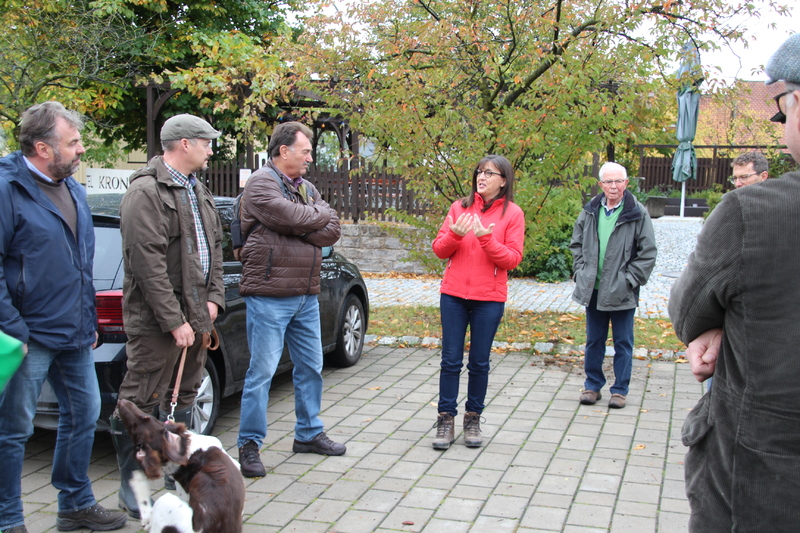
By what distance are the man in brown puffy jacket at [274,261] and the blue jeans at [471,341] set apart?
A: 0.99 meters

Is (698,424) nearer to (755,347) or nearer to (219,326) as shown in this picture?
(755,347)

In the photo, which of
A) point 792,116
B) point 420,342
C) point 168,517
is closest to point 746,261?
point 792,116

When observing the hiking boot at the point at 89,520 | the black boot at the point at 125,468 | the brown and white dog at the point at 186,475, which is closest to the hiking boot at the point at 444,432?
the brown and white dog at the point at 186,475

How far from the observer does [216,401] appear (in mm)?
5031

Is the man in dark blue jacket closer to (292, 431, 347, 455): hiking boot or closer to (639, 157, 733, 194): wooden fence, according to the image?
(292, 431, 347, 455): hiking boot

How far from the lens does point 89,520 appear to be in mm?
3586

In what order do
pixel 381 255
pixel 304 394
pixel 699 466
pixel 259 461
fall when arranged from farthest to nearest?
pixel 381 255 < pixel 304 394 < pixel 259 461 < pixel 699 466

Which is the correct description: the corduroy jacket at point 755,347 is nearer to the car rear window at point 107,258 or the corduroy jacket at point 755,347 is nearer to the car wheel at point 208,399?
the car rear window at point 107,258

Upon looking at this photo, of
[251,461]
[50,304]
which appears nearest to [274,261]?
[251,461]

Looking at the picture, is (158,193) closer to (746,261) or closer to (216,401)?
(216,401)

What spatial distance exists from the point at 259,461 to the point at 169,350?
1.05 meters

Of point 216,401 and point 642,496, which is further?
point 216,401

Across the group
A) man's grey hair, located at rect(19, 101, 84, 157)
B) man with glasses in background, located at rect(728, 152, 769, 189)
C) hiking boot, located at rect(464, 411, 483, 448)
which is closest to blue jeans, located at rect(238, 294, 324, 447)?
hiking boot, located at rect(464, 411, 483, 448)

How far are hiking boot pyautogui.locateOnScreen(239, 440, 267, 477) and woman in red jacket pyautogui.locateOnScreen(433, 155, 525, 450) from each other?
123 cm
